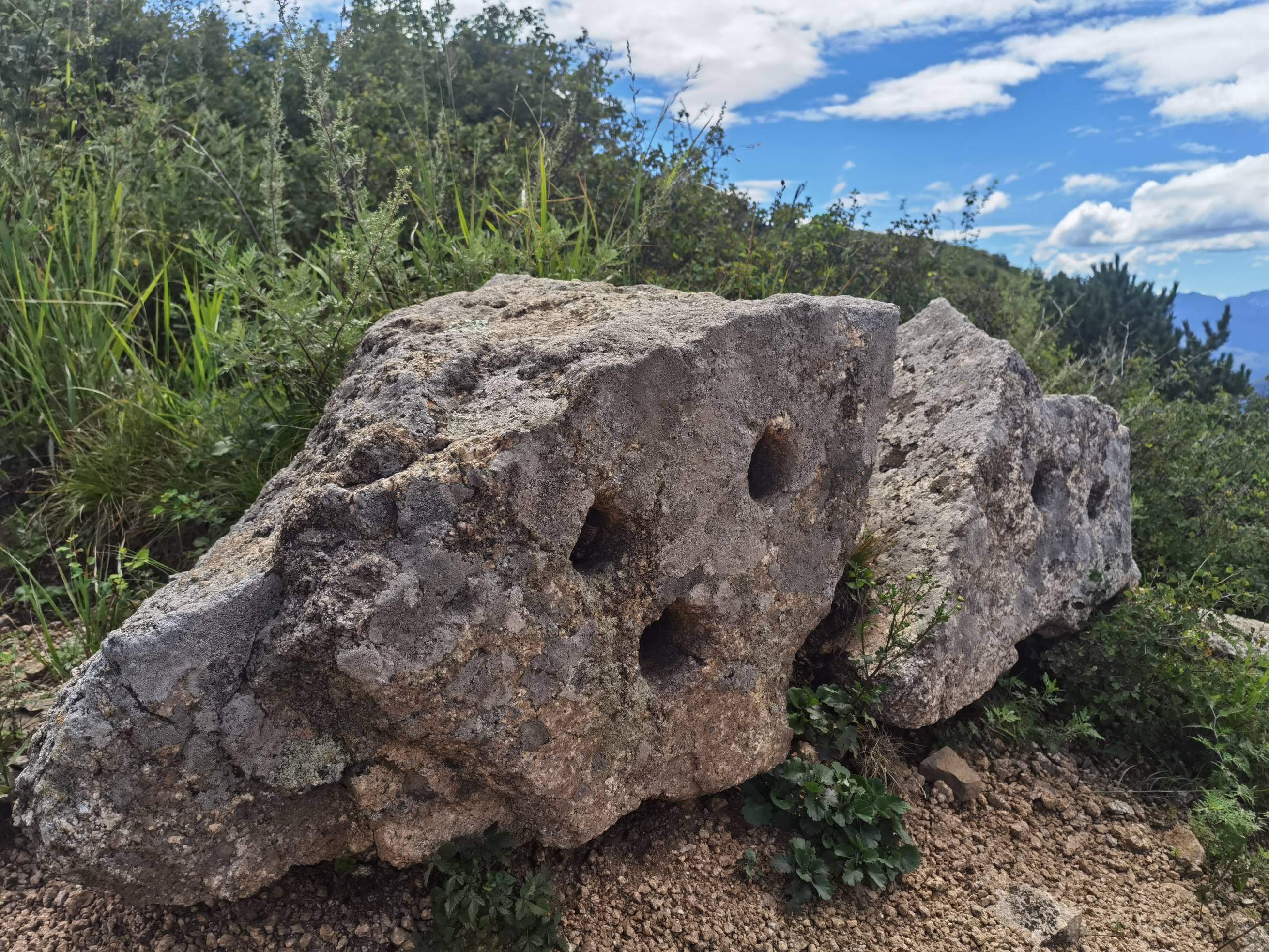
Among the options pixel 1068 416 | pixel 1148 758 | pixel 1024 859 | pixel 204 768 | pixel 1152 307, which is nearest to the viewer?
pixel 204 768

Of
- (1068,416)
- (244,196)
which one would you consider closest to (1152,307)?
(1068,416)

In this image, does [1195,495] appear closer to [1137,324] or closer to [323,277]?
[323,277]

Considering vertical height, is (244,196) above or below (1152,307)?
below

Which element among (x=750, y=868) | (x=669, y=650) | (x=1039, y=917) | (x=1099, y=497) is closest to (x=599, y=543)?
(x=669, y=650)

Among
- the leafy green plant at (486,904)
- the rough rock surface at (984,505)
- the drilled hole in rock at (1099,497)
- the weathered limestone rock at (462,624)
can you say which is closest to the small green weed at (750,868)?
the weathered limestone rock at (462,624)

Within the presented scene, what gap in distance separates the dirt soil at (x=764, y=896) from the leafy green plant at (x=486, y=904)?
15 centimetres

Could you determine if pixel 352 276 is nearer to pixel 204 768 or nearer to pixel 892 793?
pixel 204 768

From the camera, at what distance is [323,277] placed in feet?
17.4

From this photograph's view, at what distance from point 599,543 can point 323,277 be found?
3.11 metres

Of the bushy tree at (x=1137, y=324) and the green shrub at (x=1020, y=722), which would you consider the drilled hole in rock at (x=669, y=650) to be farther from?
the bushy tree at (x=1137, y=324)

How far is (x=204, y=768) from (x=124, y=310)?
4376mm

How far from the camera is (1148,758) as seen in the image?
177 inches

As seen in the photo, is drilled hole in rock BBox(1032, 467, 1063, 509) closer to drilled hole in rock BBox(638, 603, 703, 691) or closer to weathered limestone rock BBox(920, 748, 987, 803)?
weathered limestone rock BBox(920, 748, 987, 803)

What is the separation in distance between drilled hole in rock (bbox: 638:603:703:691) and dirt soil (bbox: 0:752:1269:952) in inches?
24.8
